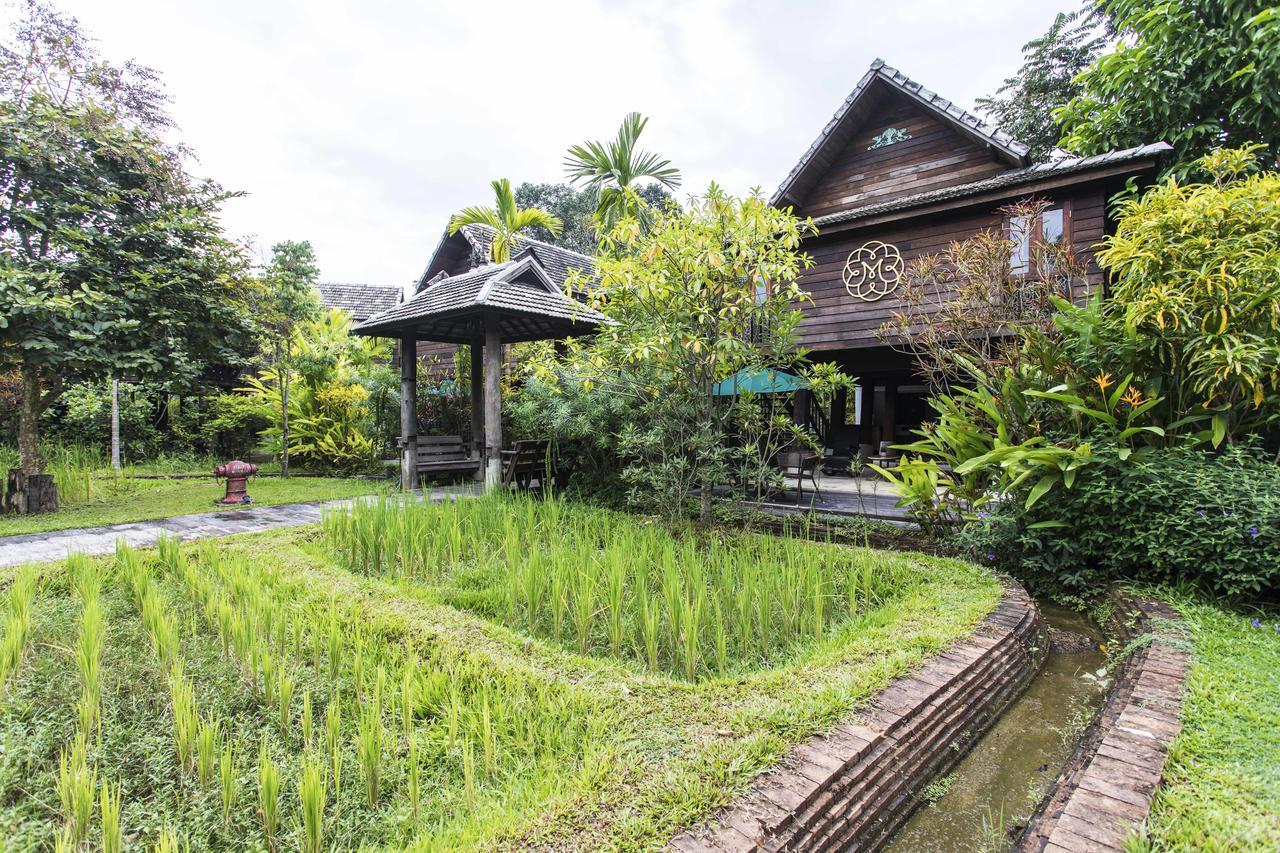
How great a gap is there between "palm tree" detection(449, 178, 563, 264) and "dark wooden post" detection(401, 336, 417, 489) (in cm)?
556

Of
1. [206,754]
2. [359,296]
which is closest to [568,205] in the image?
[359,296]

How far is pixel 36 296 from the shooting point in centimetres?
584

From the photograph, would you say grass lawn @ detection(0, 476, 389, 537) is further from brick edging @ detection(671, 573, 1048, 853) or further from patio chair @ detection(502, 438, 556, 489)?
brick edging @ detection(671, 573, 1048, 853)

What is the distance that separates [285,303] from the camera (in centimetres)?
970

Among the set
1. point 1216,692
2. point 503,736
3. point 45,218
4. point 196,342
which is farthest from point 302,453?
point 1216,692

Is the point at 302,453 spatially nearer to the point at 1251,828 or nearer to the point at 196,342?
the point at 196,342

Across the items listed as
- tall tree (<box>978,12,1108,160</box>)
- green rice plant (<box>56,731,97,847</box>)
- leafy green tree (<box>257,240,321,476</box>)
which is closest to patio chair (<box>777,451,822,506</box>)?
green rice plant (<box>56,731,97,847</box>)

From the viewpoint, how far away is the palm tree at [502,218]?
13.6 meters

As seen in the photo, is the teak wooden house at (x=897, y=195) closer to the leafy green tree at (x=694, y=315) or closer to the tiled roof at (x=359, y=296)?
the leafy green tree at (x=694, y=315)

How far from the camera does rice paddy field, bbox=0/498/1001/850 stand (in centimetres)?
167

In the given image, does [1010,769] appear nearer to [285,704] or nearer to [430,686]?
[430,686]

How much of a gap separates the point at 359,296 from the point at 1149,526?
24.7m

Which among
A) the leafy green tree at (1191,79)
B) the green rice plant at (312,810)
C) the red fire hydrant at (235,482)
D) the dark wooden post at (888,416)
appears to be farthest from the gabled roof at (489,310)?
the leafy green tree at (1191,79)

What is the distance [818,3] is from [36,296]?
35.6 feet
